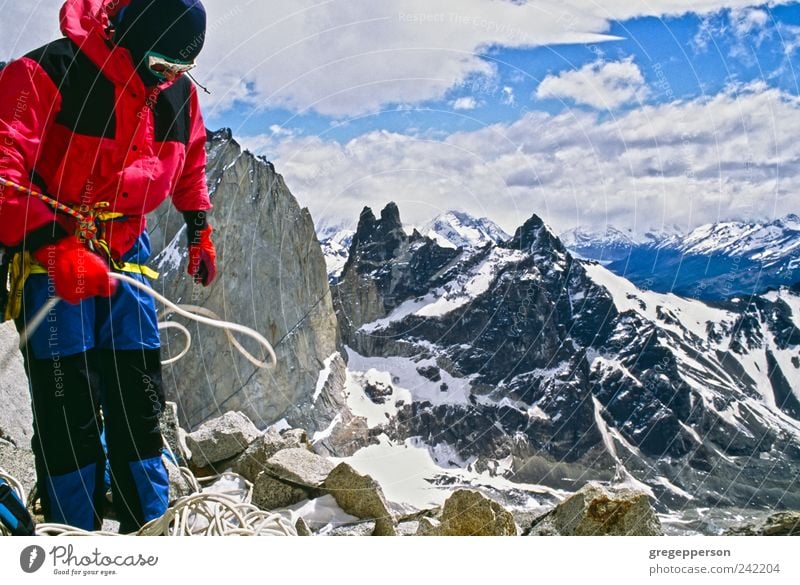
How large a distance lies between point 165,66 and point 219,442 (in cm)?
209

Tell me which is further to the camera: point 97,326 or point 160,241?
point 160,241

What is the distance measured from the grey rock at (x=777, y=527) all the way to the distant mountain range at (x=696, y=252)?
0.98 metres

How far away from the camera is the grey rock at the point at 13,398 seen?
9.68 ft

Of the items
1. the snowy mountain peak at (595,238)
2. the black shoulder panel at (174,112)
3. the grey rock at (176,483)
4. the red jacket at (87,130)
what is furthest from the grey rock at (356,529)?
the black shoulder panel at (174,112)

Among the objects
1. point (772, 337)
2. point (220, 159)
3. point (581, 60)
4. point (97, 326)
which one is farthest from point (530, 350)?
point (772, 337)

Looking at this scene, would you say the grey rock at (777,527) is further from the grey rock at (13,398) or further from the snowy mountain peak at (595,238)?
the grey rock at (13,398)

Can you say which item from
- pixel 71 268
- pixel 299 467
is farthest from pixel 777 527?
pixel 71 268

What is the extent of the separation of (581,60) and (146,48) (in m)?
1.84

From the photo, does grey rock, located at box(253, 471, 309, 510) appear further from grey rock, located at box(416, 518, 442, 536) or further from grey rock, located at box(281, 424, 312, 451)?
grey rock, located at box(416, 518, 442, 536)

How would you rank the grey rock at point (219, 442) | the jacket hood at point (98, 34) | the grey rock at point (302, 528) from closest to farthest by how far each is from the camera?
1. the jacket hood at point (98, 34)
2. the grey rock at point (302, 528)
3. the grey rock at point (219, 442)

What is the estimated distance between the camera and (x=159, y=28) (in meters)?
2.22

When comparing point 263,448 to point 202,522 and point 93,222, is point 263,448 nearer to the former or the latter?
point 202,522

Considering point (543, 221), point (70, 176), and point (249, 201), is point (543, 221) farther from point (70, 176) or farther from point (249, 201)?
point (70, 176)

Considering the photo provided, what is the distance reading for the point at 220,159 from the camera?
3043 millimetres
